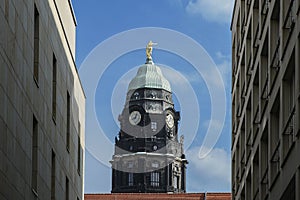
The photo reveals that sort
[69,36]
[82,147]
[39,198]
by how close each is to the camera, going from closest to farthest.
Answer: [39,198], [69,36], [82,147]

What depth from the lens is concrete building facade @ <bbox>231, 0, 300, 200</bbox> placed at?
3819 centimetres

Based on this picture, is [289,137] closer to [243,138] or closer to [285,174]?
[285,174]

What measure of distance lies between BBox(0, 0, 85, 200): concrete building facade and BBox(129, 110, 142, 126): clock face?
436 feet

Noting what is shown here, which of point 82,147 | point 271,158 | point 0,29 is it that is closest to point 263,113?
point 271,158

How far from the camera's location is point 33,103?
43719 mm

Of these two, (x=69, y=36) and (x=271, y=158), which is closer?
(x=271, y=158)

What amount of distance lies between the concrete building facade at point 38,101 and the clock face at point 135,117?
436 feet

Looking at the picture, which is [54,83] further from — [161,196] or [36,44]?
[161,196]

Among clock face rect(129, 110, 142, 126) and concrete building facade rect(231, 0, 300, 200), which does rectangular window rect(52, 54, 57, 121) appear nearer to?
concrete building facade rect(231, 0, 300, 200)

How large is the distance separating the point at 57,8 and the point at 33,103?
913 centimetres

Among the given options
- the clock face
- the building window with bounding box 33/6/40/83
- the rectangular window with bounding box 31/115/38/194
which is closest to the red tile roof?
the clock face

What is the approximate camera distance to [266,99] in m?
47.0

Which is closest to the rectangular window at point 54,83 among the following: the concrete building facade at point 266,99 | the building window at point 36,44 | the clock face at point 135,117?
the building window at point 36,44

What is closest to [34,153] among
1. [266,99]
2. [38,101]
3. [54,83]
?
[38,101]
